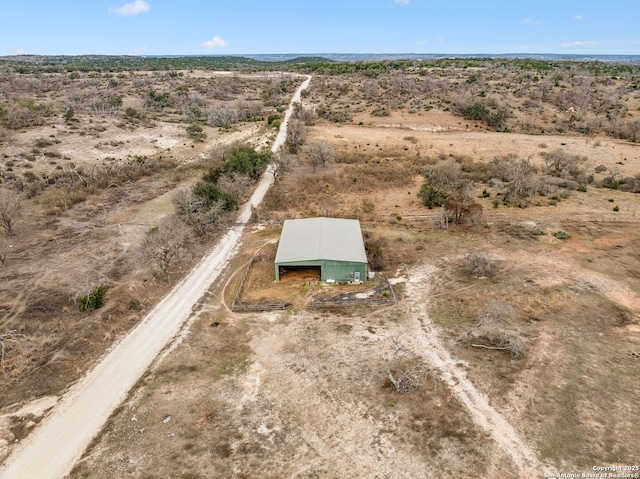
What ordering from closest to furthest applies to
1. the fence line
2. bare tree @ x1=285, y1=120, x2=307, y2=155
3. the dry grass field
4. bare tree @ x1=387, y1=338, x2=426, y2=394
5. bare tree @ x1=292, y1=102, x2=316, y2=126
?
the dry grass field < bare tree @ x1=387, y1=338, x2=426, y2=394 < the fence line < bare tree @ x1=285, y1=120, x2=307, y2=155 < bare tree @ x1=292, y1=102, x2=316, y2=126

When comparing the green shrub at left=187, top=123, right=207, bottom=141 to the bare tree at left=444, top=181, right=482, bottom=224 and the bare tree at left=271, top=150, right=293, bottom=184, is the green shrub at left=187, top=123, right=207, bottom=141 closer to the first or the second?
the bare tree at left=271, top=150, right=293, bottom=184

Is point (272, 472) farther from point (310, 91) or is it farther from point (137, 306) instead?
point (310, 91)

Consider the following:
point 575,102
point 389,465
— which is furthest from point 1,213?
point 575,102

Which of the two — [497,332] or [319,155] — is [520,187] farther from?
[497,332]

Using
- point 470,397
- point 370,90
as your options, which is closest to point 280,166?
point 470,397

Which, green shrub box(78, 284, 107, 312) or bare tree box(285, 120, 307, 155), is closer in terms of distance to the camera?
green shrub box(78, 284, 107, 312)

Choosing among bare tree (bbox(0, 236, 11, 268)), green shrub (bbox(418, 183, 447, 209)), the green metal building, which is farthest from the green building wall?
bare tree (bbox(0, 236, 11, 268))
